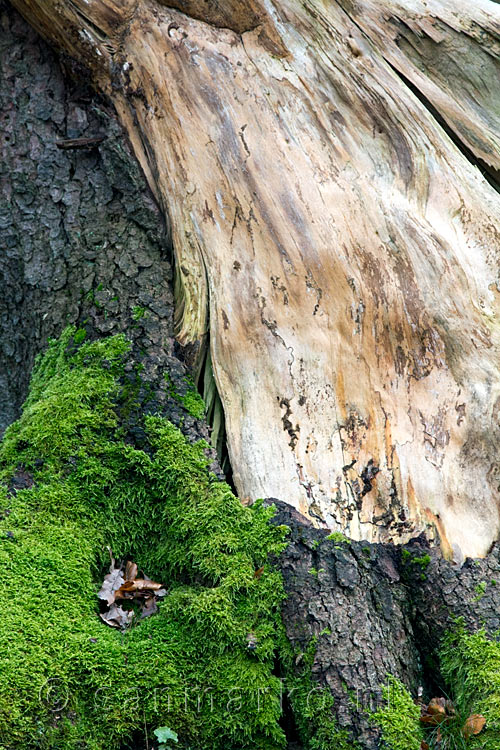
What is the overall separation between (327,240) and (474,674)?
2355 mm

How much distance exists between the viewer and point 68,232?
406 centimetres

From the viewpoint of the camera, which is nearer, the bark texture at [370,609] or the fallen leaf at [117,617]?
the bark texture at [370,609]

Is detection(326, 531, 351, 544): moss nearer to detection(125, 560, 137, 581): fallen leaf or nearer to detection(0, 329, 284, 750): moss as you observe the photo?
detection(0, 329, 284, 750): moss

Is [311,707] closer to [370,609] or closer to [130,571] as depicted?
[370,609]

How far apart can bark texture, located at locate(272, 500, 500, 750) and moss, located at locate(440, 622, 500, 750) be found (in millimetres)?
50

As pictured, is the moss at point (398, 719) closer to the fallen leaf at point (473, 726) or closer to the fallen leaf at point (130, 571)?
the fallen leaf at point (473, 726)

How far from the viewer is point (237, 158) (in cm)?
393

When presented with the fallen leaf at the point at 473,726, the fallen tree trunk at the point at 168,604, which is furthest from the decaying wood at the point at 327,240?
the fallen leaf at the point at 473,726

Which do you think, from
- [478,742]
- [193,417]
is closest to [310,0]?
[193,417]

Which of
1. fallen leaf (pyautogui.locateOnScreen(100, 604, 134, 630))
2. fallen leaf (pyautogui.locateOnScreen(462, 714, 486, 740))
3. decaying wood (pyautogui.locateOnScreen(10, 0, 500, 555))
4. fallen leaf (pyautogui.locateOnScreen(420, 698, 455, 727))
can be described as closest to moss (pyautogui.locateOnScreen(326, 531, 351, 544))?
decaying wood (pyautogui.locateOnScreen(10, 0, 500, 555))

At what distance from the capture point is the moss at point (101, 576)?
8.40 ft

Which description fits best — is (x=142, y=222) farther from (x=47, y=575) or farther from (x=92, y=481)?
(x=47, y=575)

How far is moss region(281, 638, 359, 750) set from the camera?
262 cm

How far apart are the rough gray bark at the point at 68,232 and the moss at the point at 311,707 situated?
3.91ft
